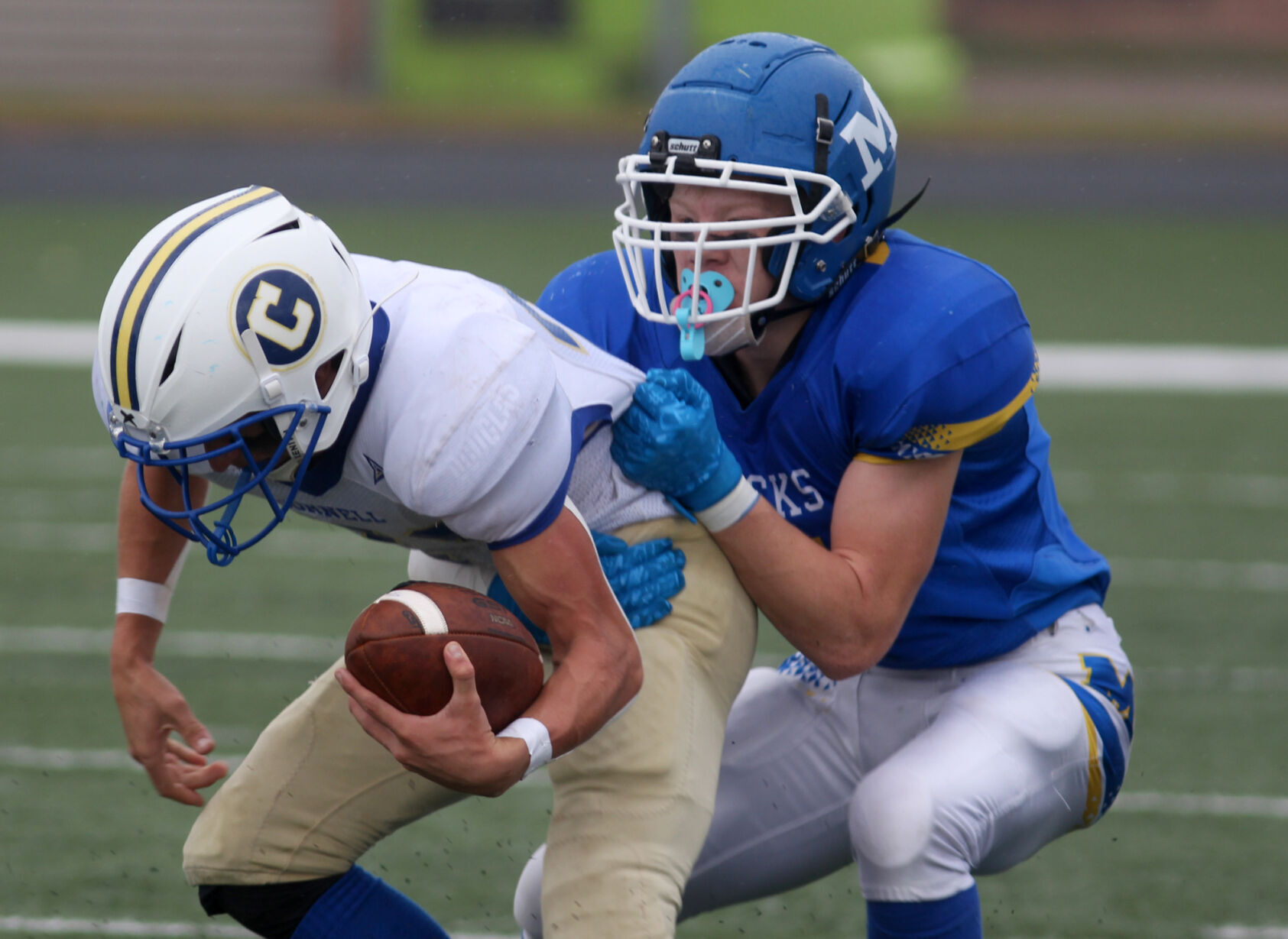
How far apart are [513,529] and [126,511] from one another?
2.50 feet

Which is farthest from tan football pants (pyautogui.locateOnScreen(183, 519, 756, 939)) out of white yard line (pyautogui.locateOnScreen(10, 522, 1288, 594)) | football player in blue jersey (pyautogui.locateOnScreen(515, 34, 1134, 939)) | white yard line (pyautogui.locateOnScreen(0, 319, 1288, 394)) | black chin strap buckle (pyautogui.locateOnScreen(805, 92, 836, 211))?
white yard line (pyautogui.locateOnScreen(0, 319, 1288, 394))

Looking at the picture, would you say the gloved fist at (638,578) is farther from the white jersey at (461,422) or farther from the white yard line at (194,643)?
the white yard line at (194,643)

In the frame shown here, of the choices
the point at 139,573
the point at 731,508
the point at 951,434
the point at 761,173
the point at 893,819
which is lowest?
the point at 893,819

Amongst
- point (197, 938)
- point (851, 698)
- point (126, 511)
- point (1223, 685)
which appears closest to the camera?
point (126, 511)

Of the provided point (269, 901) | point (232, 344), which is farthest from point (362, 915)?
point (232, 344)

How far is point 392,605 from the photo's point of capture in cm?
209

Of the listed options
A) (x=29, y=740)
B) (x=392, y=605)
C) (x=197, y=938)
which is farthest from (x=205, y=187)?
(x=392, y=605)

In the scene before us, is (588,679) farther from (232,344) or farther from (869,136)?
(869,136)

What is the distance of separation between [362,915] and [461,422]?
81 cm

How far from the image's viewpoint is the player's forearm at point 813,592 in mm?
2326

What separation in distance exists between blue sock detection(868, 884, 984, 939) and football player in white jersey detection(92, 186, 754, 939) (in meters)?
0.32

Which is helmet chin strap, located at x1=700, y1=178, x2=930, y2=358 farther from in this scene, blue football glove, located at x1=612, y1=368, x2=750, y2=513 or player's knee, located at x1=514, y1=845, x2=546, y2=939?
player's knee, located at x1=514, y1=845, x2=546, y2=939

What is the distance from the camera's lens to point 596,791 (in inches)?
88.8

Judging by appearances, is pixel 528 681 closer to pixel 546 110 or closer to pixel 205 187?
pixel 205 187
